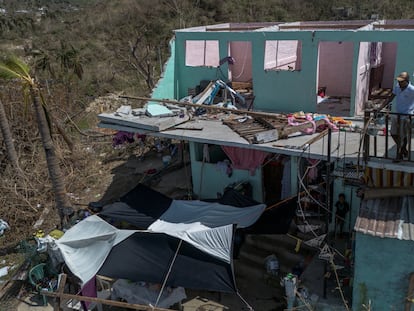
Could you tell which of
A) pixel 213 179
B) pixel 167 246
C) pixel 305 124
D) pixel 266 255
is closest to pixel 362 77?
pixel 305 124

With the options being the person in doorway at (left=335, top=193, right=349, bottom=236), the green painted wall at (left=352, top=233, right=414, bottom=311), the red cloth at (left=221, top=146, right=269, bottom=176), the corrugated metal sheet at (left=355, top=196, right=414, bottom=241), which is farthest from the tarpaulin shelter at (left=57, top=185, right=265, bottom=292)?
the corrugated metal sheet at (left=355, top=196, right=414, bottom=241)

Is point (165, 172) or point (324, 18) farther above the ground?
point (324, 18)

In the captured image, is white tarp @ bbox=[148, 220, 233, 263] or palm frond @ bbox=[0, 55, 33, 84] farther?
palm frond @ bbox=[0, 55, 33, 84]

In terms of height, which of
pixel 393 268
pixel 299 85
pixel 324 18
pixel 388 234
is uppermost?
pixel 324 18

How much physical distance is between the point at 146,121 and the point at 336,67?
757 centimetres

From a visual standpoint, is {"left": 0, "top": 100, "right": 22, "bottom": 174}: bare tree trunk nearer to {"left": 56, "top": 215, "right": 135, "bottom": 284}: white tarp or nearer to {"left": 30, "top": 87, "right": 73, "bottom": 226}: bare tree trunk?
{"left": 30, "top": 87, "right": 73, "bottom": 226}: bare tree trunk

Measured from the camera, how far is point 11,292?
Result: 40.3ft

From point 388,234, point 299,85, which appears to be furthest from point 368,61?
point 388,234

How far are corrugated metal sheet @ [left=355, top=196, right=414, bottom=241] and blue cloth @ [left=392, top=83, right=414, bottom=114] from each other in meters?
1.79

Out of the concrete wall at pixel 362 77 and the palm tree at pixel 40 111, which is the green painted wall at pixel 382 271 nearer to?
the concrete wall at pixel 362 77

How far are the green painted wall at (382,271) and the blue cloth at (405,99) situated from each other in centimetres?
263

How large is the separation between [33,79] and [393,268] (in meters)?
10.5

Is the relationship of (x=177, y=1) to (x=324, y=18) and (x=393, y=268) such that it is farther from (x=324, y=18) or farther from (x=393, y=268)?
(x=393, y=268)

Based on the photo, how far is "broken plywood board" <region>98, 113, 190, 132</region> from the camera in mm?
12945
